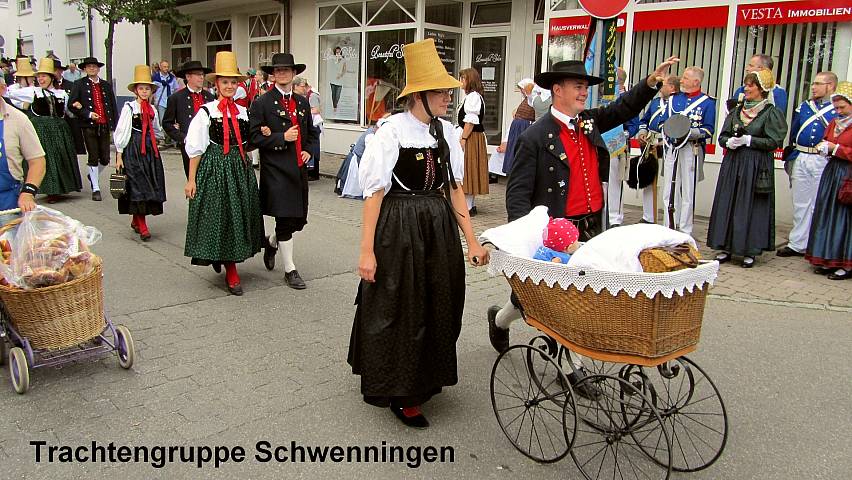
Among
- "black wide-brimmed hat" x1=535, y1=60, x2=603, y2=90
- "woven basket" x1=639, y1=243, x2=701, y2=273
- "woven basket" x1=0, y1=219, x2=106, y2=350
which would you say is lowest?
"woven basket" x1=0, y1=219, x2=106, y2=350

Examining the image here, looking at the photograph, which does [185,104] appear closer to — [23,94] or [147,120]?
[147,120]

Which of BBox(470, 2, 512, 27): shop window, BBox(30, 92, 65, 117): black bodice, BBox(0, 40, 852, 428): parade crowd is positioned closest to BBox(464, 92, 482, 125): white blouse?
BBox(0, 40, 852, 428): parade crowd

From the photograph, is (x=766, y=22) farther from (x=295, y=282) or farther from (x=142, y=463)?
(x=142, y=463)

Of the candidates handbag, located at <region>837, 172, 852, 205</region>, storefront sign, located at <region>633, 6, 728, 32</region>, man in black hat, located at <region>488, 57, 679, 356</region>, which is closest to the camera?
man in black hat, located at <region>488, 57, 679, 356</region>

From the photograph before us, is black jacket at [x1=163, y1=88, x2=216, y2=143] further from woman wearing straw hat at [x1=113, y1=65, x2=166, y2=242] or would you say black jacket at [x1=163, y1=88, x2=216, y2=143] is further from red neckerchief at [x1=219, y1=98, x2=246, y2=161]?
red neckerchief at [x1=219, y1=98, x2=246, y2=161]

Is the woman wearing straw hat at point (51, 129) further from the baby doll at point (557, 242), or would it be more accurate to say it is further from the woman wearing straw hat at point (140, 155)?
the baby doll at point (557, 242)

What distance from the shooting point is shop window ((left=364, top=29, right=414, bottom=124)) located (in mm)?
15211

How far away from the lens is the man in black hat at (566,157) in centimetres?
407

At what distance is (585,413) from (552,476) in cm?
67

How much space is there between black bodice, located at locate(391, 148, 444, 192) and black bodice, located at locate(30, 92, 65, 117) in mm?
9074

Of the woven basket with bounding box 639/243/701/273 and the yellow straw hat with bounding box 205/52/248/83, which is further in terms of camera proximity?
the yellow straw hat with bounding box 205/52/248/83

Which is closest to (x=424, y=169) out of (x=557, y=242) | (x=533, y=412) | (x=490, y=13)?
(x=557, y=242)

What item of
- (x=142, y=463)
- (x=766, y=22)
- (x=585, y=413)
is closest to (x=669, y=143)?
(x=766, y=22)

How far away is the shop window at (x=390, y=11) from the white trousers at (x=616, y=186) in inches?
271
